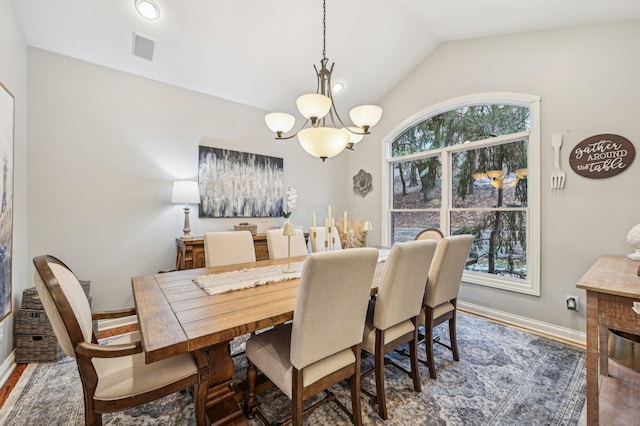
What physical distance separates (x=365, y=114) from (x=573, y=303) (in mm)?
2695

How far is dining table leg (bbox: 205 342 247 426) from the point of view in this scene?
132 cm

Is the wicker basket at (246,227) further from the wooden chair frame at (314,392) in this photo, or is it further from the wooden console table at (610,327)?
the wooden console table at (610,327)

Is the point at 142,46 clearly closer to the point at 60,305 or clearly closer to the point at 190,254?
the point at 190,254

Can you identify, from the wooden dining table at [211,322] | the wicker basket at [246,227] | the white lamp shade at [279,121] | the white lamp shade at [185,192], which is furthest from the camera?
the wicker basket at [246,227]

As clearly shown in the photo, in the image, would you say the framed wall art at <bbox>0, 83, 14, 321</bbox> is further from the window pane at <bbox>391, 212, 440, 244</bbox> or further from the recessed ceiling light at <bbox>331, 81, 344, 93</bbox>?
the window pane at <bbox>391, 212, 440, 244</bbox>

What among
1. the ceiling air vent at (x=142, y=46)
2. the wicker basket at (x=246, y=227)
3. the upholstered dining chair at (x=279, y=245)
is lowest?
the upholstered dining chair at (x=279, y=245)

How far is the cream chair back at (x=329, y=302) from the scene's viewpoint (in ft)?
3.92

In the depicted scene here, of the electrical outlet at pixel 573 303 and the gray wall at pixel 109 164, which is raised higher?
the gray wall at pixel 109 164

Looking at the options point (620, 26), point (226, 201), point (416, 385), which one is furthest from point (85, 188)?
point (620, 26)

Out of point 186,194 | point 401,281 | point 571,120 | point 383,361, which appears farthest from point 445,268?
point 186,194

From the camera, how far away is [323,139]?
6.52ft

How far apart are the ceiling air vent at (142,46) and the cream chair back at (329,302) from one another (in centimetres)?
295

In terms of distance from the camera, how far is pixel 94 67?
2.77 metres

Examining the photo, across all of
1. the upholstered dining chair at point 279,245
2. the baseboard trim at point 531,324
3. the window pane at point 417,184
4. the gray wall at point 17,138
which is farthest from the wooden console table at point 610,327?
the gray wall at point 17,138
